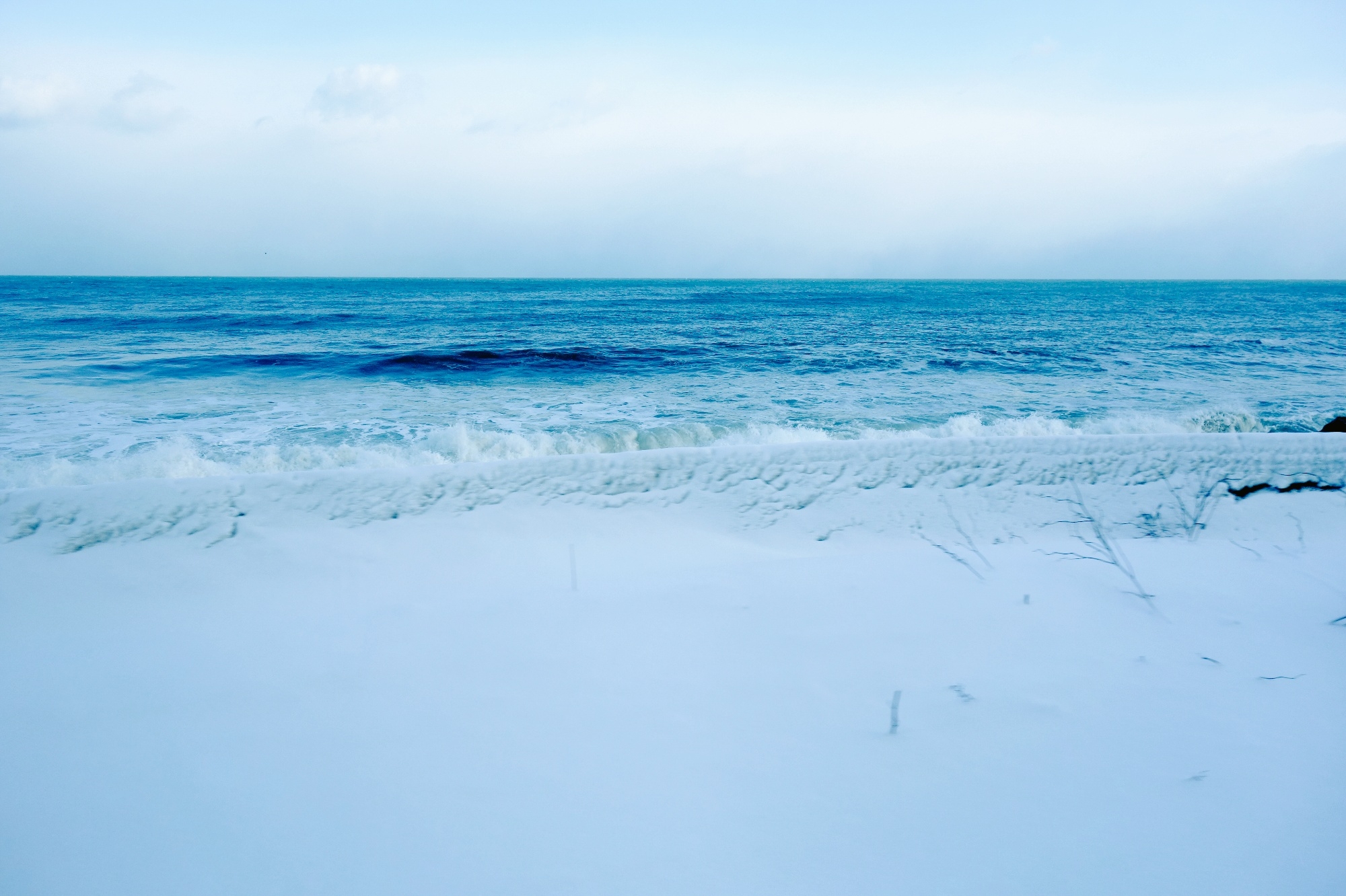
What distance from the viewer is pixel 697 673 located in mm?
2811

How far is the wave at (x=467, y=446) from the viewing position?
5246 mm

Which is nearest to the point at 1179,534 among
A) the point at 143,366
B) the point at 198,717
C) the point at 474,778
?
the point at 474,778

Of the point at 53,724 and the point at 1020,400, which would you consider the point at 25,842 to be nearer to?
the point at 53,724

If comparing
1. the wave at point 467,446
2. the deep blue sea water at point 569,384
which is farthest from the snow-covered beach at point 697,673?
the deep blue sea water at point 569,384

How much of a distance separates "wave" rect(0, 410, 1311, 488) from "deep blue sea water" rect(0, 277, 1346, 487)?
1.4 inches

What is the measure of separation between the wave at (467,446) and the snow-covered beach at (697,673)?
0.78m

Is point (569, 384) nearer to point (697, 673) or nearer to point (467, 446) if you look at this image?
point (467, 446)

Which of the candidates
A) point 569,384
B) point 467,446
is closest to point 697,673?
point 467,446

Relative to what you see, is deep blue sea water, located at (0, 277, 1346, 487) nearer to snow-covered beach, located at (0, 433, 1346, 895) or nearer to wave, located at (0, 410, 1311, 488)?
wave, located at (0, 410, 1311, 488)

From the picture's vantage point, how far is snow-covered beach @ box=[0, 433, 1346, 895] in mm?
1921

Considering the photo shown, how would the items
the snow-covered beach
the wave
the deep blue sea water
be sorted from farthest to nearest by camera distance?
the deep blue sea water
the wave
the snow-covered beach

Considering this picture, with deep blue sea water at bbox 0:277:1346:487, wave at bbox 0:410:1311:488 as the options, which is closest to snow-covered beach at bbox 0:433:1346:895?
wave at bbox 0:410:1311:488

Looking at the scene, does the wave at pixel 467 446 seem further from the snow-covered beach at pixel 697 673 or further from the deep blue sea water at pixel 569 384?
the snow-covered beach at pixel 697 673

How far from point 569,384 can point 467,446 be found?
5.79m
